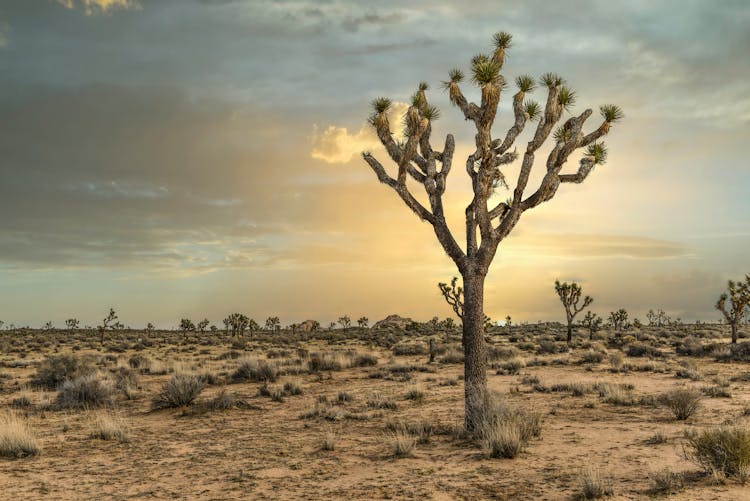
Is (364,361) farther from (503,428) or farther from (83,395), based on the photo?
(503,428)

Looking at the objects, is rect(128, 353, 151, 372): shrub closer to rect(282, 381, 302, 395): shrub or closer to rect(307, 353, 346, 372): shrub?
rect(307, 353, 346, 372): shrub

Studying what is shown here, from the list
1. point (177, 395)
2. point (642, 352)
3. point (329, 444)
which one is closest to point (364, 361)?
point (177, 395)

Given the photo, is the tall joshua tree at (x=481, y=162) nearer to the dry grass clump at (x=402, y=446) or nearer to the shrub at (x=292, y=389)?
the dry grass clump at (x=402, y=446)

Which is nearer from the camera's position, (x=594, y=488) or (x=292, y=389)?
(x=594, y=488)

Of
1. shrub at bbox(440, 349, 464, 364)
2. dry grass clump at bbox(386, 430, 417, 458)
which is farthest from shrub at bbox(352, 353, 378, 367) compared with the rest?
dry grass clump at bbox(386, 430, 417, 458)

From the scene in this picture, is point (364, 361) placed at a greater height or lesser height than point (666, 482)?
lesser

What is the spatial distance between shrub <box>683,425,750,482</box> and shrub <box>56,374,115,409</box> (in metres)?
16.0

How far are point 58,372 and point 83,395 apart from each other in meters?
6.20

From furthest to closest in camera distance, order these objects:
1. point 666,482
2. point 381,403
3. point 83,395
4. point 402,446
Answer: point 83,395, point 381,403, point 402,446, point 666,482

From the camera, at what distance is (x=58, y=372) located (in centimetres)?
2100

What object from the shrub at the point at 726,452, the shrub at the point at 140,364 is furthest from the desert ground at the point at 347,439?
the shrub at the point at 140,364

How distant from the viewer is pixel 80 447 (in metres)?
11.1

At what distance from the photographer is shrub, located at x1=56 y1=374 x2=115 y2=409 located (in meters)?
15.8

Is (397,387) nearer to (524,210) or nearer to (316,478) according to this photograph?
(524,210)
